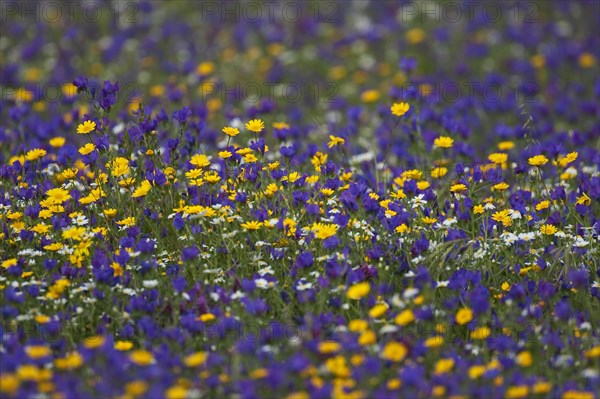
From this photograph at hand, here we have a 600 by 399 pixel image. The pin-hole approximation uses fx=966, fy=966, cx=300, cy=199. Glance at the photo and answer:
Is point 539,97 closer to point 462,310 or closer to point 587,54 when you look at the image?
point 587,54

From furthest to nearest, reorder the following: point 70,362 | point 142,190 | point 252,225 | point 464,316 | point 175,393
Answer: point 142,190, point 252,225, point 464,316, point 70,362, point 175,393

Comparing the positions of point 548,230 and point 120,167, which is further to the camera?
point 120,167

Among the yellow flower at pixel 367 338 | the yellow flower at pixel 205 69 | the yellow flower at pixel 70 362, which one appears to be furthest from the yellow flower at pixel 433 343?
the yellow flower at pixel 205 69

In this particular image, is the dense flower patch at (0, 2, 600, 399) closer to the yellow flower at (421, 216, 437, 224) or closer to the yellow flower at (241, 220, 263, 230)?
the yellow flower at (421, 216, 437, 224)

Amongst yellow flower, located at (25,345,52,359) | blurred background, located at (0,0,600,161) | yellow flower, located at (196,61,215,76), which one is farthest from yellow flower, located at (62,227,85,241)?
yellow flower, located at (196,61,215,76)

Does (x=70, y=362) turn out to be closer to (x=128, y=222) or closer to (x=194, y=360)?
(x=194, y=360)

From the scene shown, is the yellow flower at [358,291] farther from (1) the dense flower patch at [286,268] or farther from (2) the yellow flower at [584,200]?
(2) the yellow flower at [584,200]

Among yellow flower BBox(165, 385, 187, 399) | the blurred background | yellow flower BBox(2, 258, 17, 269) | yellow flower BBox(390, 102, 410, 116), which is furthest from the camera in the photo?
the blurred background

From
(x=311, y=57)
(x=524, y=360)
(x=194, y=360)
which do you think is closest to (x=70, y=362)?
(x=194, y=360)
